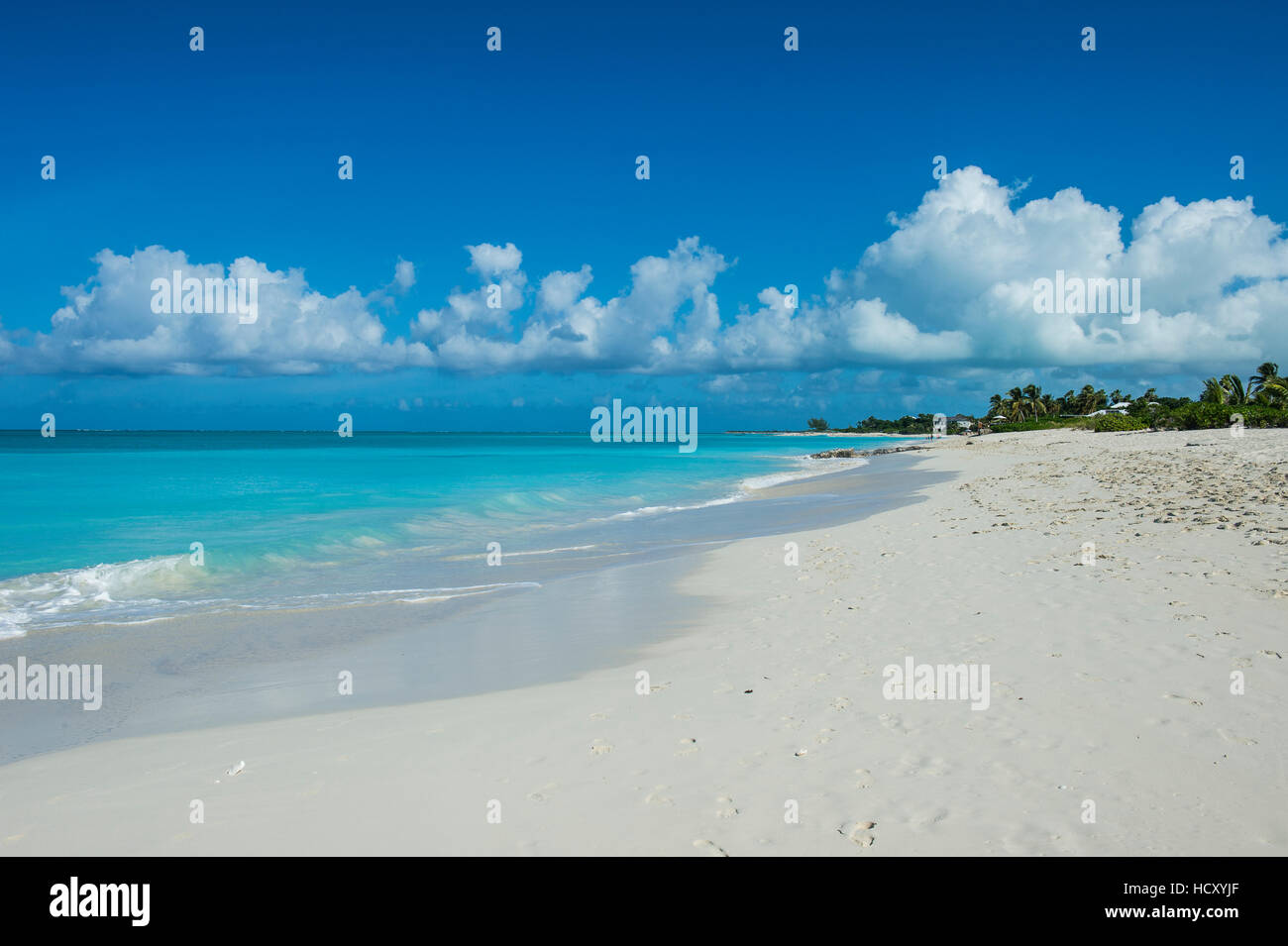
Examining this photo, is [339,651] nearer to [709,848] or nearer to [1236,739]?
[709,848]

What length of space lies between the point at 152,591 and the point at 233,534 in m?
9.08

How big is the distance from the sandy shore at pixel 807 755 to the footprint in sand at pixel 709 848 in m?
0.02

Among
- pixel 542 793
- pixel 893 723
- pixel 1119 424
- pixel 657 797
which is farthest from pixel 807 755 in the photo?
pixel 1119 424

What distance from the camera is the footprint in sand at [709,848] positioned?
4.41 metres

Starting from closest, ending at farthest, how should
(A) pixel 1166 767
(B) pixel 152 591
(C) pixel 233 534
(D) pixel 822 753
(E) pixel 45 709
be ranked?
(A) pixel 1166 767
(D) pixel 822 753
(E) pixel 45 709
(B) pixel 152 591
(C) pixel 233 534

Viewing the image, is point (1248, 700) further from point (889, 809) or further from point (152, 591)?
point (152, 591)

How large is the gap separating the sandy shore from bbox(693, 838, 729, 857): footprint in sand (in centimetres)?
2

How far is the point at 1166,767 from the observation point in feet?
16.7

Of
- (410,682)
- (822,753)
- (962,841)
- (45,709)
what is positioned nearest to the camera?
(962,841)

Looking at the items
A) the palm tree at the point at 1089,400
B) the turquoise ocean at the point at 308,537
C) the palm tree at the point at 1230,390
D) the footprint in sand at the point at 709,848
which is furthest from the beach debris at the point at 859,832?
the palm tree at the point at 1089,400

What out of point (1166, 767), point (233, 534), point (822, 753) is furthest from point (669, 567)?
point (233, 534)

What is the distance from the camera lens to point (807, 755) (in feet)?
18.7

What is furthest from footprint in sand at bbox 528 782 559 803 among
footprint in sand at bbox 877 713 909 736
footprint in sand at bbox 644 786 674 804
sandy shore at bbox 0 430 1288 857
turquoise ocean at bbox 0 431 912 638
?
turquoise ocean at bbox 0 431 912 638

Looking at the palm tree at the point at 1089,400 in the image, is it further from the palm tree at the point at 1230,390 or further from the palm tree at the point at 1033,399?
the palm tree at the point at 1230,390
